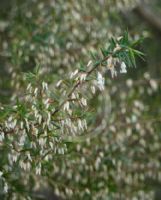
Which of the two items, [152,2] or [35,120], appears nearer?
[35,120]

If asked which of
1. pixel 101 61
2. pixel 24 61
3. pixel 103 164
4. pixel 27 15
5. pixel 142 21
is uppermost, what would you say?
pixel 142 21

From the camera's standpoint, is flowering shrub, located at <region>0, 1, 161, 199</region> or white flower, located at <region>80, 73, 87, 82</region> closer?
white flower, located at <region>80, 73, 87, 82</region>

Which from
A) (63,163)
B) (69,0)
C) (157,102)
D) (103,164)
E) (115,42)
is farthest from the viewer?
(157,102)

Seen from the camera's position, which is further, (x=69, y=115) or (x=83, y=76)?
(x=69, y=115)

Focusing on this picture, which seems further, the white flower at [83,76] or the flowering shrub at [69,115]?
the flowering shrub at [69,115]

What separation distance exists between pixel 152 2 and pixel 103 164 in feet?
11.2

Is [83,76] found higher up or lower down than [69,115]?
higher up

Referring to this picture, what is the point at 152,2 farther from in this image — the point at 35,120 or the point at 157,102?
the point at 35,120

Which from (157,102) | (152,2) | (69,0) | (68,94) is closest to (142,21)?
(152,2)

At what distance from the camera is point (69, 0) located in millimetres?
5434

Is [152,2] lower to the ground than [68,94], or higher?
higher

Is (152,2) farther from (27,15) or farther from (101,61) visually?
(101,61)

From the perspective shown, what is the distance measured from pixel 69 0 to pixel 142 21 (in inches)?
97.4

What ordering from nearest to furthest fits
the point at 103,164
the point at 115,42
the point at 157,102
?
the point at 115,42 < the point at 103,164 < the point at 157,102
